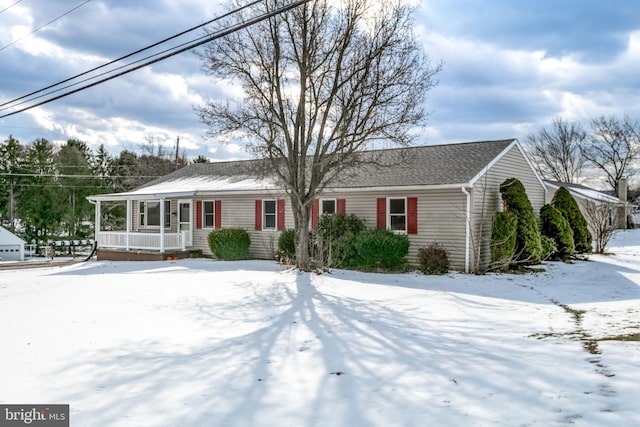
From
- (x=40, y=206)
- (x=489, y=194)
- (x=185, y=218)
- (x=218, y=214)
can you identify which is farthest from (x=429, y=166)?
(x=40, y=206)

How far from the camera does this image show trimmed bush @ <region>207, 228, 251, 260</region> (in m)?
19.2

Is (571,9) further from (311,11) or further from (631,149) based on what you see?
(631,149)

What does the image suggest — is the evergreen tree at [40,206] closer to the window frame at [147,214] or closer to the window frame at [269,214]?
the window frame at [147,214]

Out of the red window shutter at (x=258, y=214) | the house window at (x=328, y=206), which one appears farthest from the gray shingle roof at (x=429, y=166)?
the red window shutter at (x=258, y=214)

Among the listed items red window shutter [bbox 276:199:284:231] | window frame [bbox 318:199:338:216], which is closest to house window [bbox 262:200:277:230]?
red window shutter [bbox 276:199:284:231]

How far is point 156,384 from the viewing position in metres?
5.14

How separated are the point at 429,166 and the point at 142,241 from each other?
12.7 meters

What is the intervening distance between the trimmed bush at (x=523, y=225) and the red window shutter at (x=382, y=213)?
13.3ft

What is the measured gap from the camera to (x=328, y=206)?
1808 cm

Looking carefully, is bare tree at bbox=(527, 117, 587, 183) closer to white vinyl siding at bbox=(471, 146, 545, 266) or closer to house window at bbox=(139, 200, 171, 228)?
white vinyl siding at bbox=(471, 146, 545, 266)

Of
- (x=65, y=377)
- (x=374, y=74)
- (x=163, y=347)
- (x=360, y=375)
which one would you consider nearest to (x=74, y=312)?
(x=163, y=347)

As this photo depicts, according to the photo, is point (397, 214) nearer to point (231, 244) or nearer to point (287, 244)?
point (287, 244)

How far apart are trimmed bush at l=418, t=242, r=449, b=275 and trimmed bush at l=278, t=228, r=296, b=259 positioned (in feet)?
16.2

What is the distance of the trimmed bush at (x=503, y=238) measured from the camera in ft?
49.7
